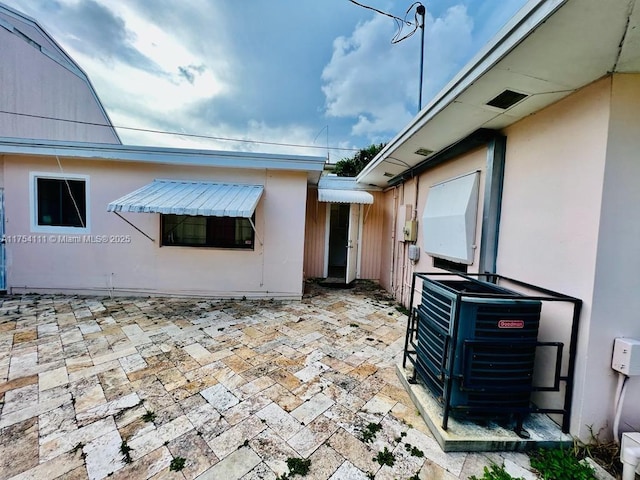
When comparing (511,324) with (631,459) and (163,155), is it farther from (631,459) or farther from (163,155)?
(163,155)

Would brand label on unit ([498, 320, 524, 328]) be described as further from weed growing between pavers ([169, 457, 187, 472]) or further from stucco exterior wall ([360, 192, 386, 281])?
stucco exterior wall ([360, 192, 386, 281])

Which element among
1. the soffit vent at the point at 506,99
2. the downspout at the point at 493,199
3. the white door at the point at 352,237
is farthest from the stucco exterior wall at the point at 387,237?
the soffit vent at the point at 506,99

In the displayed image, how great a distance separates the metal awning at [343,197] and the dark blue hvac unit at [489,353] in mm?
5263

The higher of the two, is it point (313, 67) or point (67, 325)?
point (313, 67)

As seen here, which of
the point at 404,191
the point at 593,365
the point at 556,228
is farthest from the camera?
the point at 404,191

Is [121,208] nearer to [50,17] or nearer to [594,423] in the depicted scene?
[594,423]

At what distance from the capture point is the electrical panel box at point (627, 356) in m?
2.03

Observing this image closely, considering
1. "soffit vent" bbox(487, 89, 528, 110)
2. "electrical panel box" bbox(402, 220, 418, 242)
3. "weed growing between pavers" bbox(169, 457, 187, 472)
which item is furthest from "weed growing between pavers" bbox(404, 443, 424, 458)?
"electrical panel box" bbox(402, 220, 418, 242)

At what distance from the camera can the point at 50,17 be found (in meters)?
8.59

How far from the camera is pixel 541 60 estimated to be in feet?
6.51

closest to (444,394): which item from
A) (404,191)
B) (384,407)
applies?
(384,407)

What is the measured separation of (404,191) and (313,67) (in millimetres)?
7385

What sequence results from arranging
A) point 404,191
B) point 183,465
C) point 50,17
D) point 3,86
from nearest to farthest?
point 183,465 < point 404,191 < point 3,86 < point 50,17

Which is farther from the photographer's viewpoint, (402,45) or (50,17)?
(50,17)
